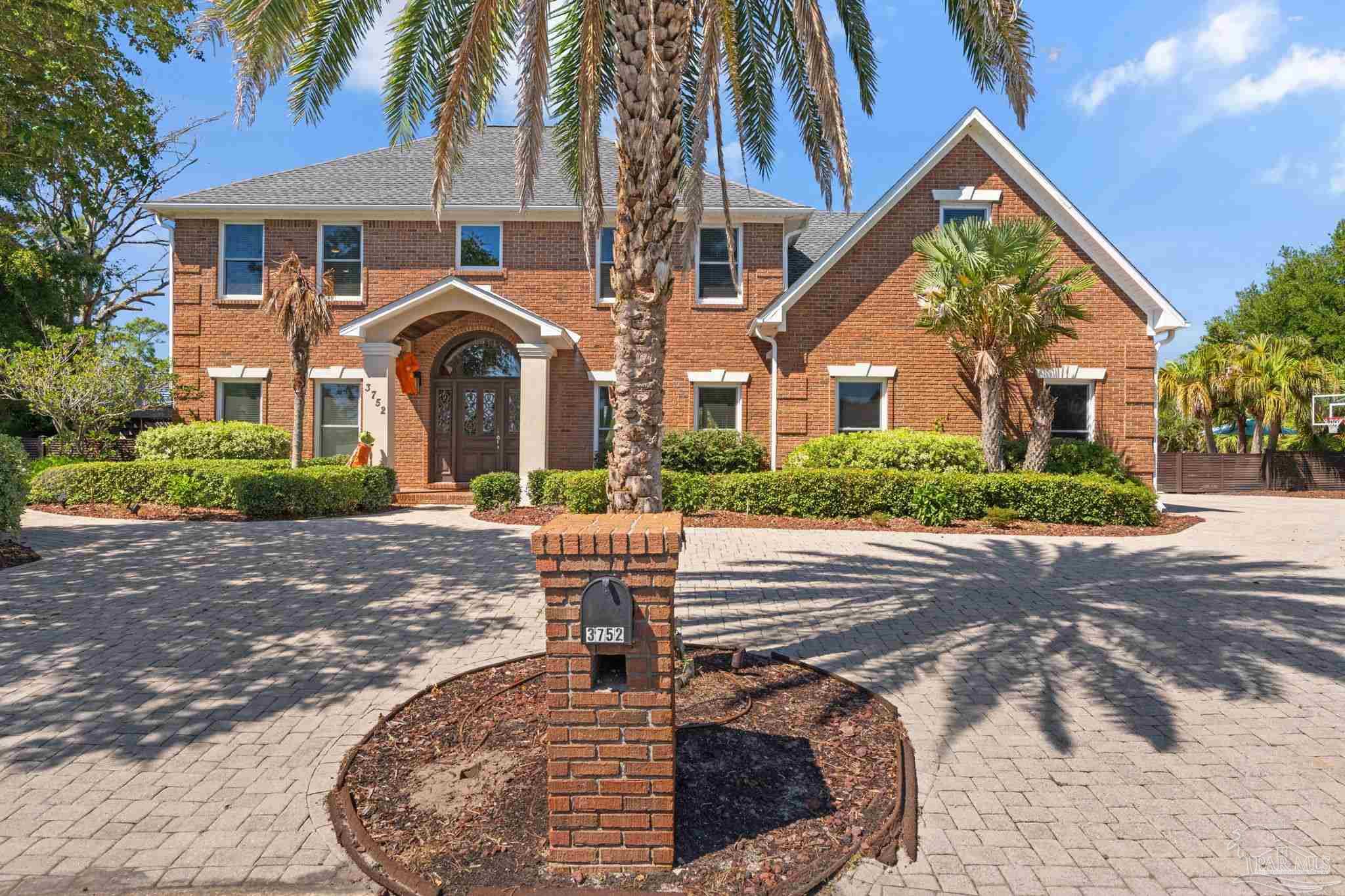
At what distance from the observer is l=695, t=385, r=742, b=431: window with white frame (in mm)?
16891

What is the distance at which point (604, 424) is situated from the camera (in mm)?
17016

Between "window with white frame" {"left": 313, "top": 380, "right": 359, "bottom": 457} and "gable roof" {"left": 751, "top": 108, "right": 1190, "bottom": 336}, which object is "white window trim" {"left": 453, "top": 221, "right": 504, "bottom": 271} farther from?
"gable roof" {"left": 751, "top": 108, "right": 1190, "bottom": 336}

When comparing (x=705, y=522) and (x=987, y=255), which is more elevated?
(x=987, y=255)

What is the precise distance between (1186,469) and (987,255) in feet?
50.0

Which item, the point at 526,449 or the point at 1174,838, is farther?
the point at 526,449

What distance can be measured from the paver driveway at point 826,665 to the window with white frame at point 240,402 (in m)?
7.25

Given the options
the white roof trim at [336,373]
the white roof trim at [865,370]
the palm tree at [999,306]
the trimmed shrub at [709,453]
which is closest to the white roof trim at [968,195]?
the palm tree at [999,306]

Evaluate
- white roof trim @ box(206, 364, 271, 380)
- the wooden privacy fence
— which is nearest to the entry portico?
white roof trim @ box(206, 364, 271, 380)

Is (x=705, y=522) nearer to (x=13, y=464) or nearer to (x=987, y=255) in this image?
(x=987, y=255)

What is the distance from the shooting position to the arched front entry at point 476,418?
17312mm

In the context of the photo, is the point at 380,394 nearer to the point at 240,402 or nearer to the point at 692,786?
the point at 240,402

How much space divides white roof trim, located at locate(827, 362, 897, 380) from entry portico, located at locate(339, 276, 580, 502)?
6.03 metres

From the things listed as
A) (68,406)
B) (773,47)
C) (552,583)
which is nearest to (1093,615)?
(552,583)

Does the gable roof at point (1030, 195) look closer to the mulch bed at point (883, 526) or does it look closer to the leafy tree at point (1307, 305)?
the mulch bed at point (883, 526)
